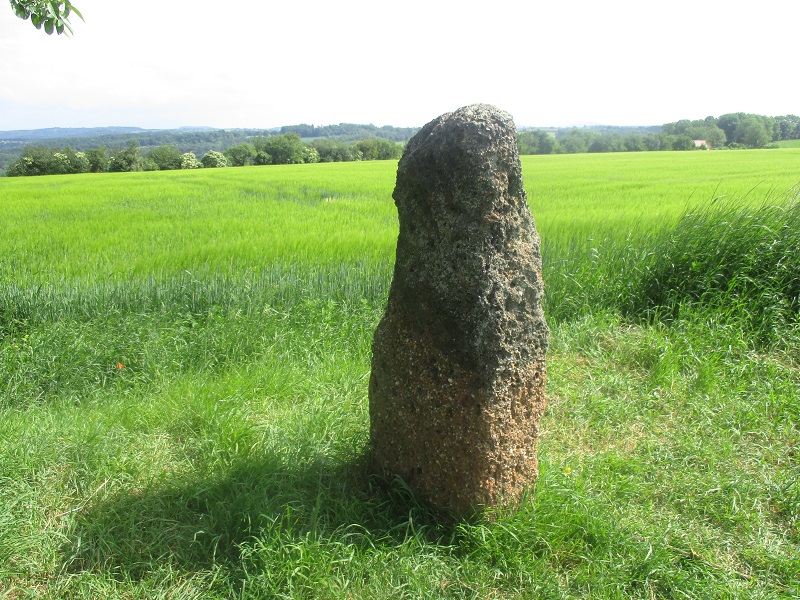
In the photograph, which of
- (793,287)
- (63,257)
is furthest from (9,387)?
(793,287)

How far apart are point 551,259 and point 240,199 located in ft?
25.5

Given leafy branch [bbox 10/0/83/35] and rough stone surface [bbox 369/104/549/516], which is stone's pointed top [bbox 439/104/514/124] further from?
leafy branch [bbox 10/0/83/35]

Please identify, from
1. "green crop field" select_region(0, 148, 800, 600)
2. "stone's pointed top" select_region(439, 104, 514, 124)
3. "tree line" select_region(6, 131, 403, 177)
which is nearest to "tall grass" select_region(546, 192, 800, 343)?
"green crop field" select_region(0, 148, 800, 600)

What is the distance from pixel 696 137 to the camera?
129 ft

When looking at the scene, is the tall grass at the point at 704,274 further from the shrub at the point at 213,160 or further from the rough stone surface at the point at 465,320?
the shrub at the point at 213,160

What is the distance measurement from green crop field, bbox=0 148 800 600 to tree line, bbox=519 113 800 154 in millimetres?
31246

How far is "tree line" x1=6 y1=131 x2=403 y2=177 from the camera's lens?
32.2m

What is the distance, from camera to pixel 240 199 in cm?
1170

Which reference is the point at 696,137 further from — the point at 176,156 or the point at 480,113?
the point at 480,113

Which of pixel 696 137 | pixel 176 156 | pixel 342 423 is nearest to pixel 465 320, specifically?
pixel 342 423

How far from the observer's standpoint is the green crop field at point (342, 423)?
7.56 feet

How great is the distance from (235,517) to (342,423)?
90cm

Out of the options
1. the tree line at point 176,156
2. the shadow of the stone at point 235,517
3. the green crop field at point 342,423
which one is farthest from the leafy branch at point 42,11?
the tree line at point 176,156

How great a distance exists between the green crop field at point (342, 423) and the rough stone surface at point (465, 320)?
Answer: 0.89ft
